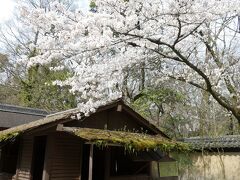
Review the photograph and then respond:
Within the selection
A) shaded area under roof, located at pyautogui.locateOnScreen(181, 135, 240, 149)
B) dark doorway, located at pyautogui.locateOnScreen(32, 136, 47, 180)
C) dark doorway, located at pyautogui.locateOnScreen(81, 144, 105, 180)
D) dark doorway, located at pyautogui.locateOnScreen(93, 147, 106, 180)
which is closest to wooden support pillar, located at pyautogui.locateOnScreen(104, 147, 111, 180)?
dark doorway, located at pyautogui.locateOnScreen(81, 144, 105, 180)

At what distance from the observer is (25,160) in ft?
42.2

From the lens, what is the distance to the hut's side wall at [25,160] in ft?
40.9

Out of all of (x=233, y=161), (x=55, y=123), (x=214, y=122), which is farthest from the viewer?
(x=214, y=122)

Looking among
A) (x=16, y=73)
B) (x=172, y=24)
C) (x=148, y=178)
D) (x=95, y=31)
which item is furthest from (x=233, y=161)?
(x=16, y=73)

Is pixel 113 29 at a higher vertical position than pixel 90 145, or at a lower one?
higher

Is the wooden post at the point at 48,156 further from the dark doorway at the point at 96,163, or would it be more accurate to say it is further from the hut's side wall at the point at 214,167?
the hut's side wall at the point at 214,167

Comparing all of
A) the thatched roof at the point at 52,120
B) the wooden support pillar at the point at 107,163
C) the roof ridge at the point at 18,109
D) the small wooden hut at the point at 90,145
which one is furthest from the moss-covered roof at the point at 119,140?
the roof ridge at the point at 18,109

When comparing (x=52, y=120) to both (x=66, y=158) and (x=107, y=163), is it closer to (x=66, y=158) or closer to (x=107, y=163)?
(x=66, y=158)

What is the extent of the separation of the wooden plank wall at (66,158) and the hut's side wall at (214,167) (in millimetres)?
5959

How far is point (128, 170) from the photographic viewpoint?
14383 mm

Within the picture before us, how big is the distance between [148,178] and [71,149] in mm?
4051

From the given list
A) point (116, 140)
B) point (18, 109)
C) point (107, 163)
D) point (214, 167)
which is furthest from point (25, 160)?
point (214, 167)

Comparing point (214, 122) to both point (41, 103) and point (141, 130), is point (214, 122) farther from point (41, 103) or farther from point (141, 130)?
point (41, 103)

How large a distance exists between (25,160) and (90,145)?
300cm
